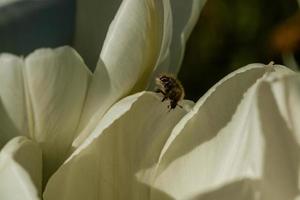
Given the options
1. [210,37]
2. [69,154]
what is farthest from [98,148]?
[210,37]

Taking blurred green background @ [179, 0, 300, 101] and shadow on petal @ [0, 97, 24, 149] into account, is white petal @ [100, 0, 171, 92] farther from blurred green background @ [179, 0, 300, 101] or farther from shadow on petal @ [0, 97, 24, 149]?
blurred green background @ [179, 0, 300, 101]

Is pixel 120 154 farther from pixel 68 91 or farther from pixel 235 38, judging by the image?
pixel 235 38

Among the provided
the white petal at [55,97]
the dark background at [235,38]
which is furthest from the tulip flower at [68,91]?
the dark background at [235,38]

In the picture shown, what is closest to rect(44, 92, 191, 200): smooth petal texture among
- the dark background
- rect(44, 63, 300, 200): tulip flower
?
rect(44, 63, 300, 200): tulip flower

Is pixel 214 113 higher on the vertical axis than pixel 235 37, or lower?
higher

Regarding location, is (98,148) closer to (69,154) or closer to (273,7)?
(69,154)

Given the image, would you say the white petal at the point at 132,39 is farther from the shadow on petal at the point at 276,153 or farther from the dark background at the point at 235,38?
the dark background at the point at 235,38

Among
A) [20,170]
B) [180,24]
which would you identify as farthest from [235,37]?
[20,170]
